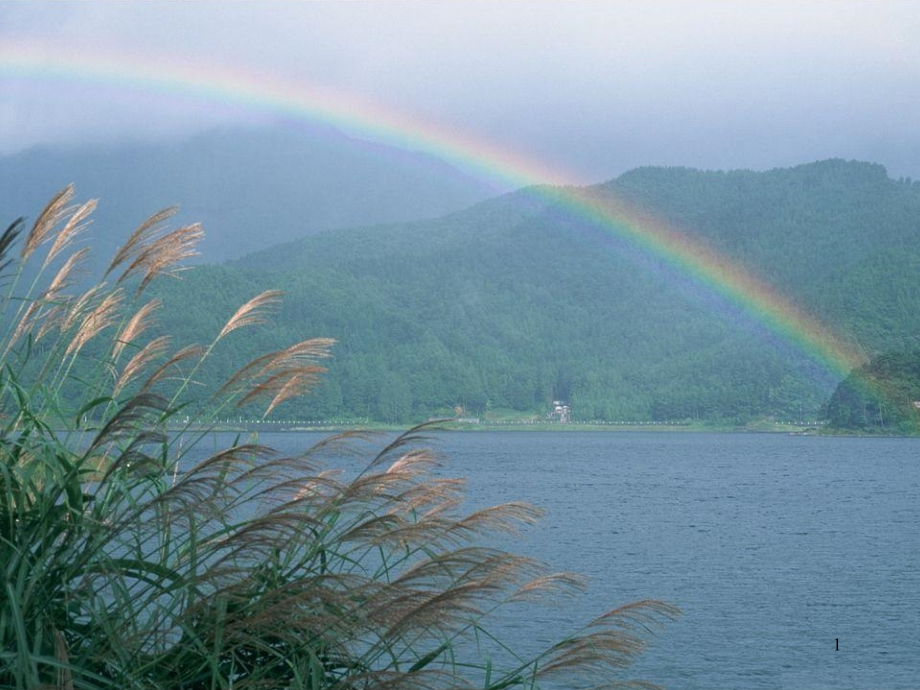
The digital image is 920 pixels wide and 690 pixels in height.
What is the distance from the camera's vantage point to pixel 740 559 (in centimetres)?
3478

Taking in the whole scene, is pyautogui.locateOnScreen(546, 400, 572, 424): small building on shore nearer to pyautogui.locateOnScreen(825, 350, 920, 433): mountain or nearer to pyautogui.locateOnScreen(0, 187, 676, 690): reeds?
pyautogui.locateOnScreen(825, 350, 920, 433): mountain

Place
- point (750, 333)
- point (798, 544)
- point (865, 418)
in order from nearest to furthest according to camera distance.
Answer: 1. point (798, 544)
2. point (865, 418)
3. point (750, 333)

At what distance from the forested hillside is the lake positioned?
5053cm

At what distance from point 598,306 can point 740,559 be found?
14345 centimetres

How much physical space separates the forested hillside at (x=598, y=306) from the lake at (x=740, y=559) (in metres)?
50.5

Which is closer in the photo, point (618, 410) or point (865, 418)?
point (865, 418)

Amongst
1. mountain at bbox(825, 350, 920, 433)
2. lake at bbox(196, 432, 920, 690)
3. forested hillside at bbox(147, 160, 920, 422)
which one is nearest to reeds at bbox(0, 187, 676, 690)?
lake at bbox(196, 432, 920, 690)

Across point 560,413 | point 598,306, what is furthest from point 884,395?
point 598,306

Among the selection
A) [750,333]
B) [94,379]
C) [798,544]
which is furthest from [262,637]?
[750,333]

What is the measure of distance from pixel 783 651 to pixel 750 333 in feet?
478

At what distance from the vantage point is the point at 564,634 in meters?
20.1

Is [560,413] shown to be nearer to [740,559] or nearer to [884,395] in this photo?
[884,395]

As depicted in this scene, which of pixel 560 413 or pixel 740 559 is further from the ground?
pixel 560 413

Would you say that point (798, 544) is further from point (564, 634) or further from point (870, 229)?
point (870, 229)
